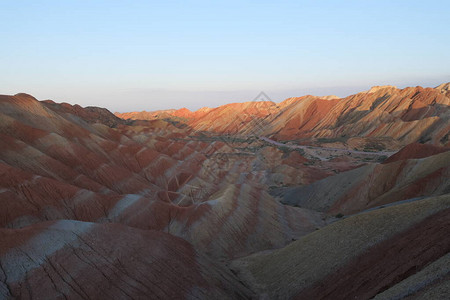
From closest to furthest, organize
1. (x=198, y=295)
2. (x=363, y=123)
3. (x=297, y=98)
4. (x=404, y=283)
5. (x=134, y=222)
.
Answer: (x=404, y=283), (x=198, y=295), (x=134, y=222), (x=363, y=123), (x=297, y=98)

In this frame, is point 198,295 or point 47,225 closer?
point 198,295

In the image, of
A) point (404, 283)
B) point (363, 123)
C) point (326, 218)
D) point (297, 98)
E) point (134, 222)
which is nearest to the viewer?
point (404, 283)

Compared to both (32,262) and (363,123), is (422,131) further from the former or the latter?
(32,262)

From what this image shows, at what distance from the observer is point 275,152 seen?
100m

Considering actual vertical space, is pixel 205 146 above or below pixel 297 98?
below

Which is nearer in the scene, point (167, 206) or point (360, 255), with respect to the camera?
point (360, 255)

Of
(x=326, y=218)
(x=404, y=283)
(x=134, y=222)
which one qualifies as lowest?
(x=326, y=218)

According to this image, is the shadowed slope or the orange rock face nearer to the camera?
the shadowed slope

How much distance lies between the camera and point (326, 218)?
1750 inches

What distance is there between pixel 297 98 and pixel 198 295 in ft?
580

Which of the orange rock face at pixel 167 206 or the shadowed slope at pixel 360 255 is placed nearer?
the shadowed slope at pixel 360 255

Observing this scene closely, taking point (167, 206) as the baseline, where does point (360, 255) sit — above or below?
above

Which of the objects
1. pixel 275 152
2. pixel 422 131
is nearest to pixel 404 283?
pixel 275 152

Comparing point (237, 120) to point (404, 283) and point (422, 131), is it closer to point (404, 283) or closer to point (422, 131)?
point (422, 131)
